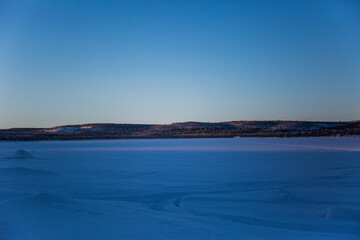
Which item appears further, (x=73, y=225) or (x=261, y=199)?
(x=261, y=199)

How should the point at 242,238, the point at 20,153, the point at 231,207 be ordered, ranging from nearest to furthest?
the point at 242,238 < the point at 231,207 < the point at 20,153

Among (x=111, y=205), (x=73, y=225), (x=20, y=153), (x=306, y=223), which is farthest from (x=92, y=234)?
(x=20, y=153)

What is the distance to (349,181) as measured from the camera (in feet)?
20.6

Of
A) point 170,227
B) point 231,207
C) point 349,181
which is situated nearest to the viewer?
point 170,227

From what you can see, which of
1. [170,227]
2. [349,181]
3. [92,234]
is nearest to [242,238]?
[170,227]

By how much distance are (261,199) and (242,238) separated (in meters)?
1.72

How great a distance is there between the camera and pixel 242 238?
3395 millimetres

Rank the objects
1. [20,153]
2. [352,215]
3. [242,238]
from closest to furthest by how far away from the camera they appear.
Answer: [242,238]
[352,215]
[20,153]

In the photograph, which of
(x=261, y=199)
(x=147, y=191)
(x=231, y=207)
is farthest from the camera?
(x=147, y=191)

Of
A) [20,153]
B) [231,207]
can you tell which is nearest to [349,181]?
[231,207]

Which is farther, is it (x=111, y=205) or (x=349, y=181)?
(x=349, y=181)

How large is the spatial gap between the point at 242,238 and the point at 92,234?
A: 4.83 feet

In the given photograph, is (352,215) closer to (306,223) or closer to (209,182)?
(306,223)

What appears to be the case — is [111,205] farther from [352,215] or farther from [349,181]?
[349,181]
